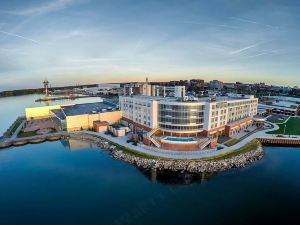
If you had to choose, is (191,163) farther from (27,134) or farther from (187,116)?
(27,134)

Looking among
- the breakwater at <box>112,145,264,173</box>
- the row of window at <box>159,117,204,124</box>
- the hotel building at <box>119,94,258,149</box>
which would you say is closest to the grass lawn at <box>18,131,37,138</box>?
the hotel building at <box>119,94,258,149</box>

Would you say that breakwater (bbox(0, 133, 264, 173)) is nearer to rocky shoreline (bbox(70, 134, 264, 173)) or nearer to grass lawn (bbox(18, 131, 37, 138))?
rocky shoreline (bbox(70, 134, 264, 173))

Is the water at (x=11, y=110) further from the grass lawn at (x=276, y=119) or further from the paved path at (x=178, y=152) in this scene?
the grass lawn at (x=276, y=119)

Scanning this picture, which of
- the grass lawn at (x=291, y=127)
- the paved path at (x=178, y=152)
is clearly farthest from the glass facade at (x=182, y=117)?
the grass lawn at (x=291, y=127)

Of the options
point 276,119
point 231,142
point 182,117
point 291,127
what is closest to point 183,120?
point 182,117

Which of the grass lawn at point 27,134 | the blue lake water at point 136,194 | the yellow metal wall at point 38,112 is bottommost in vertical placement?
the blue lake water at point 136,194

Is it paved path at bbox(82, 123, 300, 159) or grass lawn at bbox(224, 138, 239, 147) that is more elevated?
grass lawn at bbox(224, 138, 239, 147)

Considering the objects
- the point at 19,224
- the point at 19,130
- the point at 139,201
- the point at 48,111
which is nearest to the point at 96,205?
the point at 139,201
